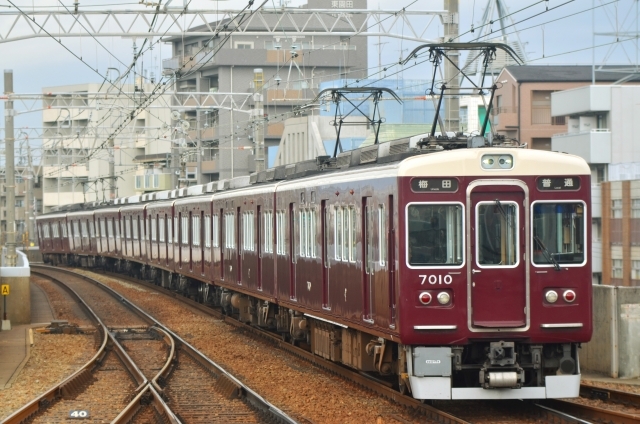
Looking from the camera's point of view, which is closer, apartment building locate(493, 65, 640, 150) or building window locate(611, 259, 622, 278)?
building window locate(611, 259, 622, 278)

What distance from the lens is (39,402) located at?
12.5m

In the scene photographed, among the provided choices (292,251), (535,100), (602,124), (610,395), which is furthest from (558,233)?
(535,100)

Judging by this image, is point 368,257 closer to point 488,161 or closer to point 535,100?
point 488,161

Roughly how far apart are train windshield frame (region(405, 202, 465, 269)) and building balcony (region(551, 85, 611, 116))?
3097 cm

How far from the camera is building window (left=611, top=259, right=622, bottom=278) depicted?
36500mm

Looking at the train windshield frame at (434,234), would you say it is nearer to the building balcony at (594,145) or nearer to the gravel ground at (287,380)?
the gravel ground at (287,380)

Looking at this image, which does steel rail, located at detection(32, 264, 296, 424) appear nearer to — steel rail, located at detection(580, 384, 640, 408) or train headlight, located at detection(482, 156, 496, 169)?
train headlight, located at detection(482, 156, 496, 169)

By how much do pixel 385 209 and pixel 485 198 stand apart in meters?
1.08

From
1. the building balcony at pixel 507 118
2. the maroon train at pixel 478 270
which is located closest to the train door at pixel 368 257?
the maroon train at pixel 478 270

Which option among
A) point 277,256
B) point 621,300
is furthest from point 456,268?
point 277,256

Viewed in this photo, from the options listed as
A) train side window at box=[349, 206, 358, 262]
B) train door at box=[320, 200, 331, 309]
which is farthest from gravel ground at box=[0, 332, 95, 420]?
train side window at box=[349, 206, 358, 262]

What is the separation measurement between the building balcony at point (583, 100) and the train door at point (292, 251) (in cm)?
2641

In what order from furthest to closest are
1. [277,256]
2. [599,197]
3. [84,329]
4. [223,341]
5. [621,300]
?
1. [599,197]
2. [84,329]
3. [223,341]
4. [277,256]
5. [621,300]

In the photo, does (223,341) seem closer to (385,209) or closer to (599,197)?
(385,209)
